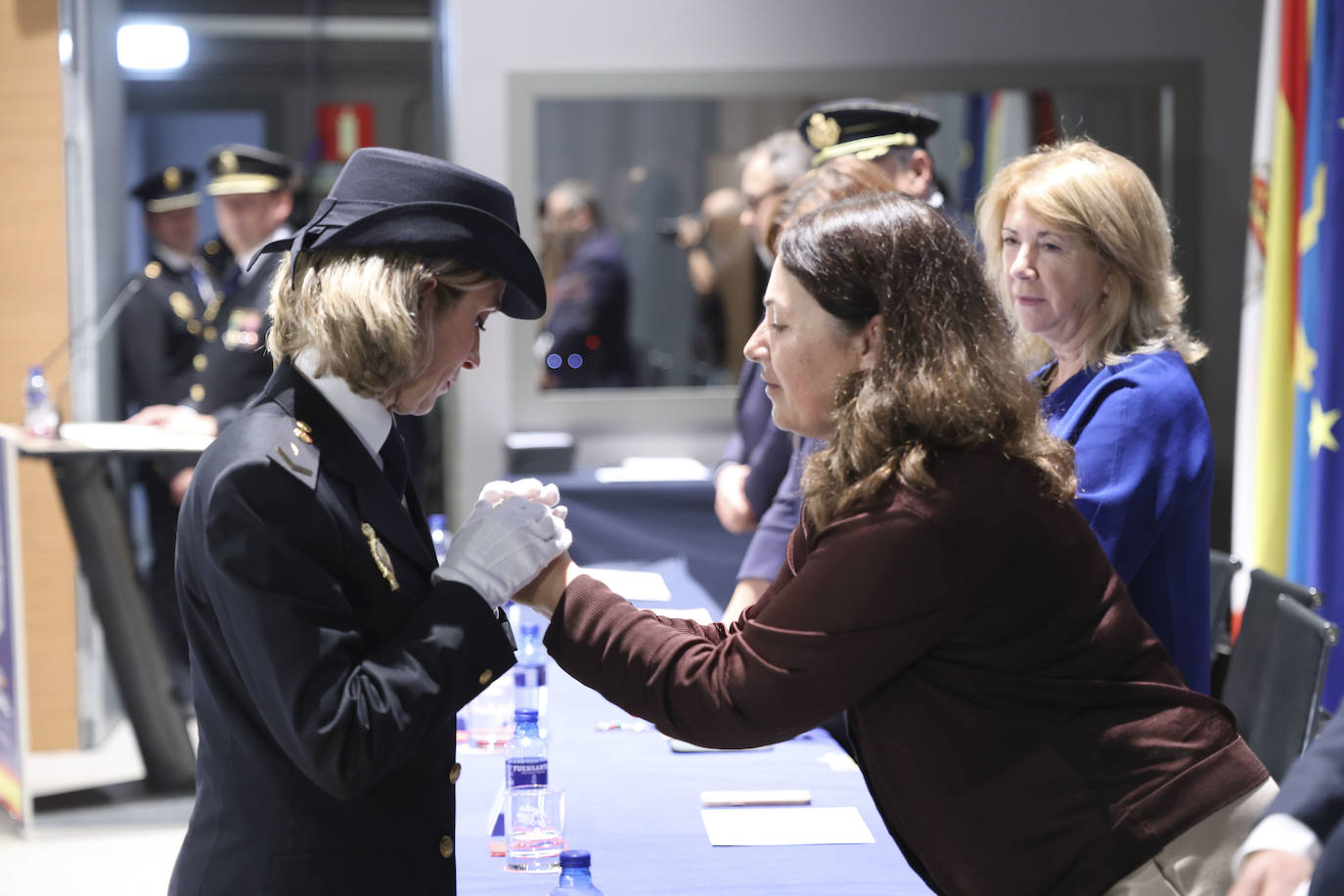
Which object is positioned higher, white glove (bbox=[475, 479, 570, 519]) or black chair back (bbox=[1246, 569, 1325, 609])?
white glove (bbox=[475, 479, 570, 519])

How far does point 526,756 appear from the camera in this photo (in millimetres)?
1862

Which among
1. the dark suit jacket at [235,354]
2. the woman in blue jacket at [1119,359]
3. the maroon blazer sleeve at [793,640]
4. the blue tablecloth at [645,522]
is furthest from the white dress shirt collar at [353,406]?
the dark suit jacket at [235,354]

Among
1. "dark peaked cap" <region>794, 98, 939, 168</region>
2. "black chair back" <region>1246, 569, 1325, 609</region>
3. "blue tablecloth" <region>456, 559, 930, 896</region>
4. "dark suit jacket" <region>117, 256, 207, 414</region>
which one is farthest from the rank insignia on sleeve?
"dark suit jacket" <region>117, 256, 207, 414</region>

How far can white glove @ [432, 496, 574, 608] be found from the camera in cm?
137

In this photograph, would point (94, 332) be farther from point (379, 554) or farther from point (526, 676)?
point (379, 554)

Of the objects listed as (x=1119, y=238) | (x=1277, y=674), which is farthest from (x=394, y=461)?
(x=1277, y=674)

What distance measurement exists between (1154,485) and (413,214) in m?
1.10

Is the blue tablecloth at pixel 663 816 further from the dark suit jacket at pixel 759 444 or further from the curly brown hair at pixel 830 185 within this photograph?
the curly brown hair at pixel 830 185

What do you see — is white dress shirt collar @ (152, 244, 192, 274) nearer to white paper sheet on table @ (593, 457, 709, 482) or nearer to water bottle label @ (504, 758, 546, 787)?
white paper sheet on table @ (593, 457, 709, 482)

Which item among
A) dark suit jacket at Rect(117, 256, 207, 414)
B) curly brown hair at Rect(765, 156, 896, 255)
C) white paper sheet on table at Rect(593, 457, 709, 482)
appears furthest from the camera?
dark suit jacket at Rect(117, 256, 207, 414)

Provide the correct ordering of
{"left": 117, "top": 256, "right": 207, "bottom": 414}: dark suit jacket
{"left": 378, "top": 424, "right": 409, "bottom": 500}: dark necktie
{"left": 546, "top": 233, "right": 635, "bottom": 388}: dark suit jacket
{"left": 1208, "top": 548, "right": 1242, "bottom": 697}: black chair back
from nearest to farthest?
{"left": 378, "top": 424, "right": 409, "bottom": 500}: dark necktie < {"left": 1208, "top": 548, "right": 1242, "bottom": 697}: black chair back < {"left": 117, "top": 256, "right": 207, "bottom": 414}: dark suit jacket < {"left": 546, "top": 233, "right": 635, "bottom": 388}: dark suit jacket

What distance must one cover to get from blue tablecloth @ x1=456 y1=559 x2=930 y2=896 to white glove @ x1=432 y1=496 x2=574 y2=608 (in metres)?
0.45

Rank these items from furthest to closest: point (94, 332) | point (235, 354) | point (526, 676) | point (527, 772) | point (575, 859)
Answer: point (94, 332), point (235, 354), point (526, 676), point (527, 772), point (575, 859)

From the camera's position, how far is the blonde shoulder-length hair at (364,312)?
4.23ft
